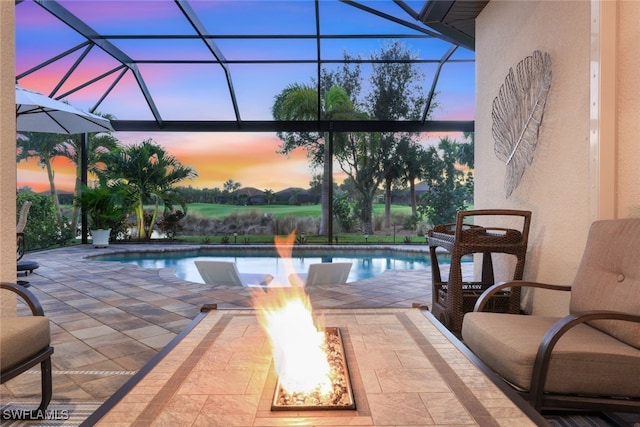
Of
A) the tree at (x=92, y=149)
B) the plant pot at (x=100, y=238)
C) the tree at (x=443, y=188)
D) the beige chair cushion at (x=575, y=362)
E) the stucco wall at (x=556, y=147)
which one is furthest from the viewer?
the tree at (x=443, y=188)

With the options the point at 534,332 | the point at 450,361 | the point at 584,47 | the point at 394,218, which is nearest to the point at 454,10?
the point at 584,47

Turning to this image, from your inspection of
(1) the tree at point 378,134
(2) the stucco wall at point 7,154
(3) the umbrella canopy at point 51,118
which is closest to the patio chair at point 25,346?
(2) the stucco wall at point 7,154

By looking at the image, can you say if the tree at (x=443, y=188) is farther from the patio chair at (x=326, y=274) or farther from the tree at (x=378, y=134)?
the patio chair at (x=326, y=274)

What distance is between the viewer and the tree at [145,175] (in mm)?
10531

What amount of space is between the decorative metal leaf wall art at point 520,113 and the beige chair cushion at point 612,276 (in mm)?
1424

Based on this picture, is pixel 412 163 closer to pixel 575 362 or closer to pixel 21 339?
pixel 575 362

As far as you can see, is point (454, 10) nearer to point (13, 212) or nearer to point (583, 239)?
point (583, 239)

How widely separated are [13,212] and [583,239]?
13.3ft

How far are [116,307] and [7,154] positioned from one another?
1998 mm

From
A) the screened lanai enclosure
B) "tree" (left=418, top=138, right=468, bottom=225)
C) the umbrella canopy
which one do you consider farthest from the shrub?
"tree" (left=418, top=138, right=468, bottom=225)

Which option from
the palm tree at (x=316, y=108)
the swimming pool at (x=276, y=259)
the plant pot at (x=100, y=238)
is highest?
the palm tree at (x=316, y=108)

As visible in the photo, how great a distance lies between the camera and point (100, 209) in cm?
966

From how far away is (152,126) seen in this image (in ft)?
33.0

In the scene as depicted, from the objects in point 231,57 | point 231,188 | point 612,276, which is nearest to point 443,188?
point 231,188
